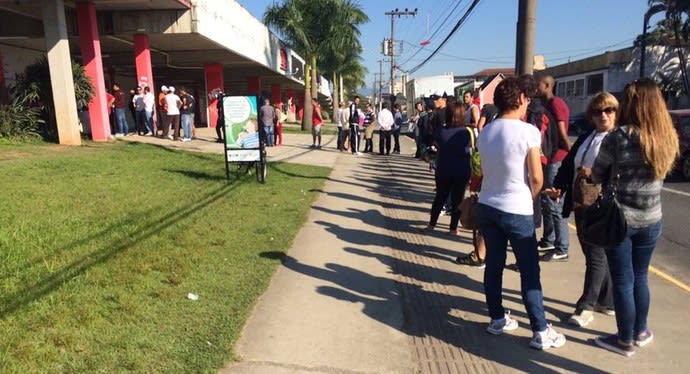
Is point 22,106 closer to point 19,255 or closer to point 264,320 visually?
point 19,255

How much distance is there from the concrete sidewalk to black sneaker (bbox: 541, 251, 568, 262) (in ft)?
0.34

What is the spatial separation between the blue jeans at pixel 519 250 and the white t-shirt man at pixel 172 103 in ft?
46.5

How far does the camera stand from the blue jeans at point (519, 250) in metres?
3.55

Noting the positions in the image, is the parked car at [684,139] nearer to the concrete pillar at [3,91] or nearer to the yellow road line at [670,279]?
the yellow road line at [670,279]

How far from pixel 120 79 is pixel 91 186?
2493cm

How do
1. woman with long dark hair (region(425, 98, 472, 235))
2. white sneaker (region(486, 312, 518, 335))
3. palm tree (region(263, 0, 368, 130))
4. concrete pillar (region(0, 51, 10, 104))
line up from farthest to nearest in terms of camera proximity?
palm tree (region(263, 0, 368, 130))
concrete pillar (region(0, 51, 10, 104))
woman with long dark hair (region(425, 98, 472, 235))
white sneaker (region(486, 312, 518, 335))

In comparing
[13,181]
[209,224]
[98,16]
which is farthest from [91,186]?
[98,16]

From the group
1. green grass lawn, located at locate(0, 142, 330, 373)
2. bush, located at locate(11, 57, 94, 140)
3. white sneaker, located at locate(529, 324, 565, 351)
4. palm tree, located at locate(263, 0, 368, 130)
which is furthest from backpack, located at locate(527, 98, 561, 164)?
palm tree, located at locate(263, 0, 368, 130)

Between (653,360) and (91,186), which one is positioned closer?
(653,360)

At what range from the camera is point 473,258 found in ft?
18.1

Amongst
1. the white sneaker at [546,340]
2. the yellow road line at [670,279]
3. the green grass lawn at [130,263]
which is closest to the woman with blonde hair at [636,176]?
the white sneaker at [546,340]

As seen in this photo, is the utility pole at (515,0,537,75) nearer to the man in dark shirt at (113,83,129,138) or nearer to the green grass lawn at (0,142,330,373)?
the green grass lawn at (0,142,330,373)

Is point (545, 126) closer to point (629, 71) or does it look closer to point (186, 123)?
point (186, 123)

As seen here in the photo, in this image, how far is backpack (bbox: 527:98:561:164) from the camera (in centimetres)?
518
